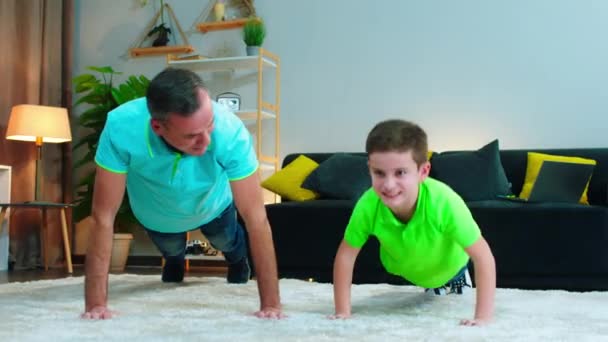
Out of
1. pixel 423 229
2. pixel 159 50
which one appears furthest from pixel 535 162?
pixel 159 50

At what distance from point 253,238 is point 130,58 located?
429 cm

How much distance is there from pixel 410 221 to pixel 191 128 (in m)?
0.67

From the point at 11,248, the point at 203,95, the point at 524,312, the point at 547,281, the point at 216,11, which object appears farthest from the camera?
the point at 216,11

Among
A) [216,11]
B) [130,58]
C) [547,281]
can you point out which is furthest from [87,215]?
[547,281]

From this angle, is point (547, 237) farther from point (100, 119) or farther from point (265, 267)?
point (100, 119)

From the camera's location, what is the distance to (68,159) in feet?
18.5

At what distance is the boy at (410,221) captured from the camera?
175 centimetres

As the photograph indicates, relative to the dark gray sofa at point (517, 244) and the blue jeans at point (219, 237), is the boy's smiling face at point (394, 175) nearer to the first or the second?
the blue jeans at point (219, 237)

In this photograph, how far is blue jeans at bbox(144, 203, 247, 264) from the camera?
2625mm

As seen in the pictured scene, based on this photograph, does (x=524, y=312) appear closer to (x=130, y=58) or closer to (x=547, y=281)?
(x=547, y=281)

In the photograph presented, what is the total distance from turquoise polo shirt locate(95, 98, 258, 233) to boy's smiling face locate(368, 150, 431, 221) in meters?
0.42

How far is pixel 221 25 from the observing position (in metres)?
5.46

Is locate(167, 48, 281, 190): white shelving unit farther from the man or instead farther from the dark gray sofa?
the man

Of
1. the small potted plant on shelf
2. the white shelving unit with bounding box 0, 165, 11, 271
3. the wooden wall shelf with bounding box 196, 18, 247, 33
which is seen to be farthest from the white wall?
the white shelving unit with bounding box 0, 165, 11, 271
